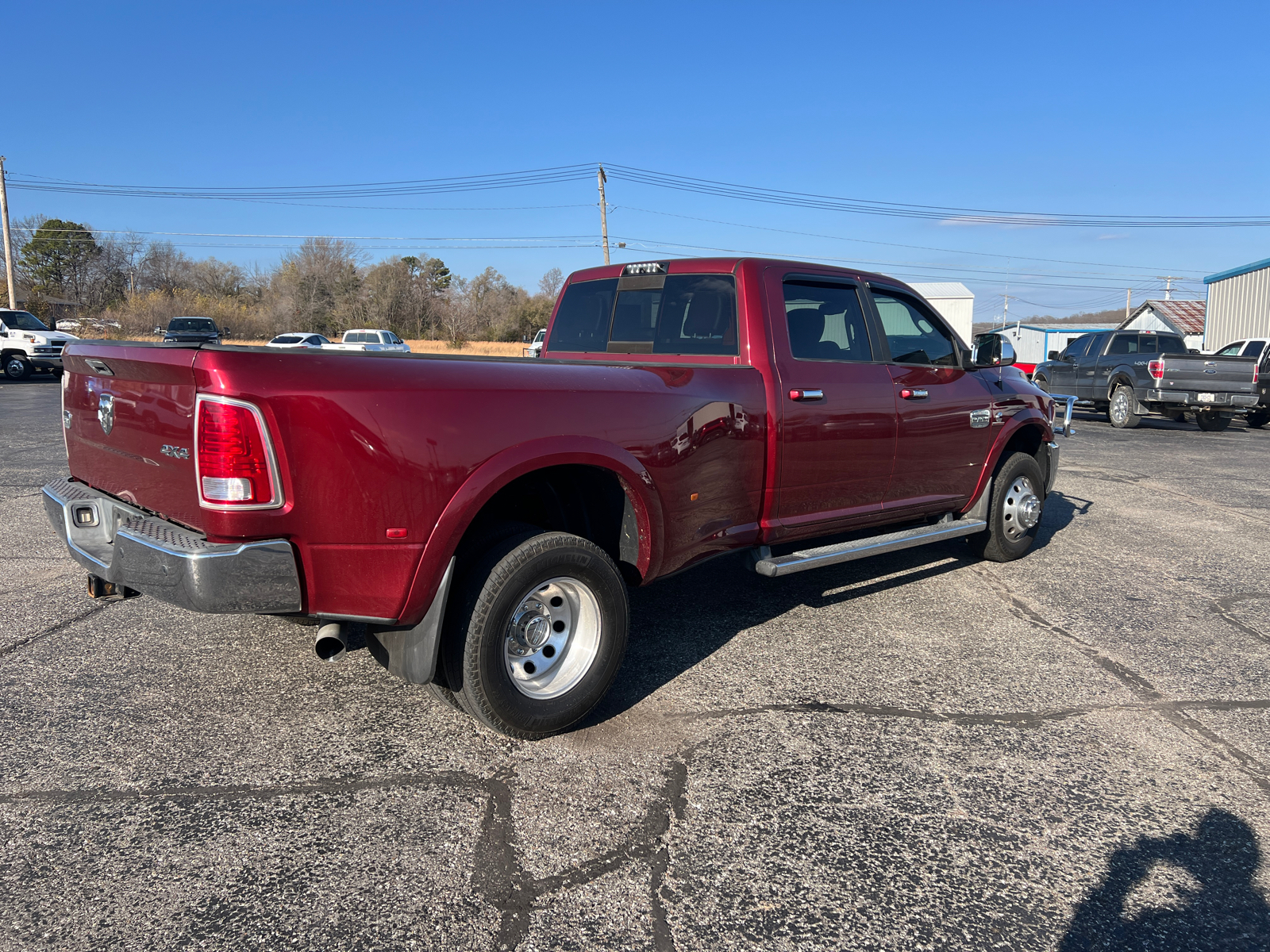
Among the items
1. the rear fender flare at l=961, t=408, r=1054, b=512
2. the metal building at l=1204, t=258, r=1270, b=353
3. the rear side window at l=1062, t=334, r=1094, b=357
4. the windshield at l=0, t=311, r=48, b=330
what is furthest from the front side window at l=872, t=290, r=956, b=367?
the metal building at l=1204, t=258, r=1270, b=353

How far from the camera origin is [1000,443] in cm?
579

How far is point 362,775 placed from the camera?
309 cm

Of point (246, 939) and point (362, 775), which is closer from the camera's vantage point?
point (246, 939)

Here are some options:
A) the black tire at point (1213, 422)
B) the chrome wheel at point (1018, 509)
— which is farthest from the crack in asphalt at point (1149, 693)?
the black tire at point (1213, 422)

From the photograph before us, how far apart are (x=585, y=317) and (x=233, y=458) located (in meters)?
2.98

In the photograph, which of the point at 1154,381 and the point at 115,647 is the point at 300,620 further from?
the point at 1154,381

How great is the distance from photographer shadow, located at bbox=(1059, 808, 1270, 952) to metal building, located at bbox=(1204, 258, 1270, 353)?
31463mm

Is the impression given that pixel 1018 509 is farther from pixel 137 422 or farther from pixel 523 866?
pixel 137 422

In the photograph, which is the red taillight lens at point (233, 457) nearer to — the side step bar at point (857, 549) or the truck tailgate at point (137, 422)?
the truck tailgate at point (137, 422)

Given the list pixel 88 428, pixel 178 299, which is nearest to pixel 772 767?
pixel 88 428

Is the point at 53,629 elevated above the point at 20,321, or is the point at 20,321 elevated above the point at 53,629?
the point at 20,321

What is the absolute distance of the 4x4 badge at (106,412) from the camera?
10.9 feet

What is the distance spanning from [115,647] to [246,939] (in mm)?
2536

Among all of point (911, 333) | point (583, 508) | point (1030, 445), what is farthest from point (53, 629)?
point (1030, 445)
